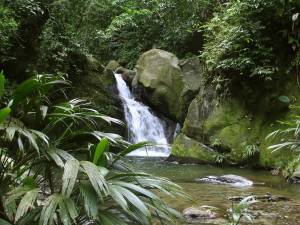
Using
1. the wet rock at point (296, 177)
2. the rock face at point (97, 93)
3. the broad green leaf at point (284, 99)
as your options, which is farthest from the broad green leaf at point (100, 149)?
the rock face at point (97, 93)

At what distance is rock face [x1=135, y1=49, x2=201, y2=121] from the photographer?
12.7 m

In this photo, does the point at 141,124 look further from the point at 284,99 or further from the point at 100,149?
the point at 100,149

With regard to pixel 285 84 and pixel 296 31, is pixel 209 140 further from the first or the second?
pixel 296 31

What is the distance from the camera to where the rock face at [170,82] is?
1269cm

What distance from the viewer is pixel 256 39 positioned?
9.27 m

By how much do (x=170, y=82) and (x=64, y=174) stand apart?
10971mm

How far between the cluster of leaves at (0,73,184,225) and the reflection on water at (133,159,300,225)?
1.11 meters

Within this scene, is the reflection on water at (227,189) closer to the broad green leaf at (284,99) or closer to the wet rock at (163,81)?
the broad green leaf at (284,99)

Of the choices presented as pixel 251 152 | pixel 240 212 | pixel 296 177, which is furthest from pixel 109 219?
pixel 251 152

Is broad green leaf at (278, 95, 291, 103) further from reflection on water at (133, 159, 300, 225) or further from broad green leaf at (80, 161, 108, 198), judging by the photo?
broad green leaf at (80, 161, 108, 198)

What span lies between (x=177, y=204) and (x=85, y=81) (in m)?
7.83

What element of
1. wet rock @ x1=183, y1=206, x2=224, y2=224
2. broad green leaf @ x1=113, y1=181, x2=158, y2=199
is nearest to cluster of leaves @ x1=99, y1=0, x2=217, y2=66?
wet rock @ x1=183, y1=206, x2=224, y2=224

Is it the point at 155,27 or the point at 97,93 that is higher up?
the point at 155,27

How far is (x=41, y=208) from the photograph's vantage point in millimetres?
2199
